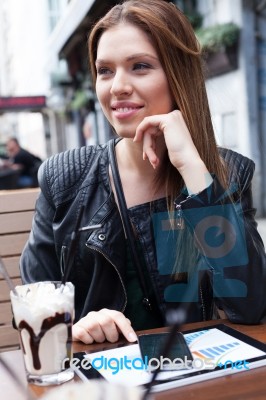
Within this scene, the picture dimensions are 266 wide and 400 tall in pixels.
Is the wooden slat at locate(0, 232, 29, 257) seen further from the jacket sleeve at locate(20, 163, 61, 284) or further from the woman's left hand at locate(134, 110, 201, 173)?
the woman's left hand at locate(134, 110, 201, 173)

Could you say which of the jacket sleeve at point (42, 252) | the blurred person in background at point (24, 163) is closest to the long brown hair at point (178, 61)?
the jacket sleeve at point (42, 252)

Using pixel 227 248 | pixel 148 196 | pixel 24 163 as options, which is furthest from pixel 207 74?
pixel 24 163

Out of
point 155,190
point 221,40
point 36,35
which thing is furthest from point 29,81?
point 155,190

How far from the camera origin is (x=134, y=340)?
3.68 ft

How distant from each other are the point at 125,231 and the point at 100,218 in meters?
0.09

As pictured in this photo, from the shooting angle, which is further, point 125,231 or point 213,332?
point 125,231

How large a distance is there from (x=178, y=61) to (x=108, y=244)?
0.60m

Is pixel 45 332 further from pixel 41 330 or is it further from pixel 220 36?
pixel 220 36

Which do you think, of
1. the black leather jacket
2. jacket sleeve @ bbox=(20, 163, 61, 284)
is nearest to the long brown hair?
the black leather jacket

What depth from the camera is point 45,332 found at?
2.94 feet

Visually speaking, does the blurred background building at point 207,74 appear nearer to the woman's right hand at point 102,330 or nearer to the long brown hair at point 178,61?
the long brown hair at point 178,61

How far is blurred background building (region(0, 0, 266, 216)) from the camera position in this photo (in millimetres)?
6336

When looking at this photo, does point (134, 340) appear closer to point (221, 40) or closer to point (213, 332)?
point (213, 332)

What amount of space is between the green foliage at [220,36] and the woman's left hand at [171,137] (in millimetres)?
Answer: 5037
